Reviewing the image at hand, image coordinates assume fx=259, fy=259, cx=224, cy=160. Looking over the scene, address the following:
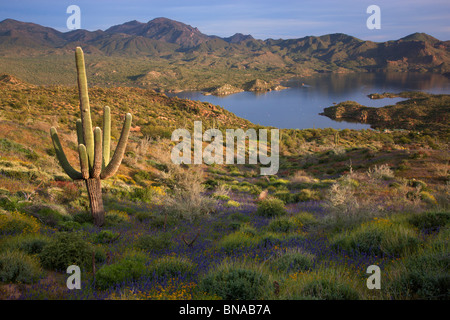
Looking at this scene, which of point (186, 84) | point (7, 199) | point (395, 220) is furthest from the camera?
point (186, 84)

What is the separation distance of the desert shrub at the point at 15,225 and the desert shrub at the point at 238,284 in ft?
14.1

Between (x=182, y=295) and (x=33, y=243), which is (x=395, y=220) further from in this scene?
(x=33, y=243)

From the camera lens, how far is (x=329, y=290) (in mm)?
3086

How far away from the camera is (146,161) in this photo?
59.7 feet

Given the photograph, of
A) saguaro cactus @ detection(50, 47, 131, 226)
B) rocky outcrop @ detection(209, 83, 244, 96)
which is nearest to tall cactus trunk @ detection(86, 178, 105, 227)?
saguaro cactus @ detection(50, 47, 131, 226)

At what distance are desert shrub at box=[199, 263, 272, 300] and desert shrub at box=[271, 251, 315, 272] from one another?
55 cm

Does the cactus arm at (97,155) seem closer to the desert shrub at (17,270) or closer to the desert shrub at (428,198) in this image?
the desert shrub at (17,270)

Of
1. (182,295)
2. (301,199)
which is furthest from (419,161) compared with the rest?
(182,295)

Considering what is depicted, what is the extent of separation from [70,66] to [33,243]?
140 metres

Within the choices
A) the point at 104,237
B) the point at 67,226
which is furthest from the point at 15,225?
the point at 104,237

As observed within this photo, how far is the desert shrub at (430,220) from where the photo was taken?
5387mm

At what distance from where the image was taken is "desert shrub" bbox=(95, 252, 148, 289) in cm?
367

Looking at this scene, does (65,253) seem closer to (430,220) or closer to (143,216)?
(143,216)

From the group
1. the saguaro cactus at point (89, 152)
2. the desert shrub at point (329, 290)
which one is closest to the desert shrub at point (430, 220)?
the desert shrub at point (329, 290)
